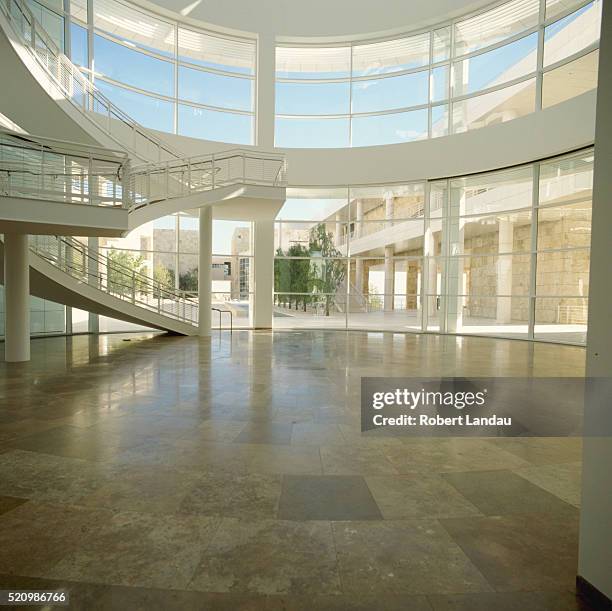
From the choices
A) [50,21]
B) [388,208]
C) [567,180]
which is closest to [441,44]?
[388,208]

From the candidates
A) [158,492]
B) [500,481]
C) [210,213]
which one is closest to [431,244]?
[210,213]

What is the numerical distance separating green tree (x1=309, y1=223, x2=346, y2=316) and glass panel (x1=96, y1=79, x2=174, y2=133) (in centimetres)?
779

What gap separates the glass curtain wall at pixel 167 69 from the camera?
17.3m

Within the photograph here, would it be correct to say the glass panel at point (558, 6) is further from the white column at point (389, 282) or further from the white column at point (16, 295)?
the white column at point (16, 295)

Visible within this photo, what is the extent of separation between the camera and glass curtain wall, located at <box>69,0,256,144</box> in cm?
1731

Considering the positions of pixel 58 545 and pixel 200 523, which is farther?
pixel 200 523

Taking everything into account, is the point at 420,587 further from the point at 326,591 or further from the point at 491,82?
the point at 491,82

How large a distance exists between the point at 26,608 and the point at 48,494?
4.92 ft

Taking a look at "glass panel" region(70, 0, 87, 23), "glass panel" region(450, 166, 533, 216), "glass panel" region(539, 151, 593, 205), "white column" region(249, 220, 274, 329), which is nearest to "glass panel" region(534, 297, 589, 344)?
"glass panel" region(539, 151, 593, 205)

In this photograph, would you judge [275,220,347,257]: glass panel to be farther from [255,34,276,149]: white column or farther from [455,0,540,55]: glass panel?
[455,0,540,55]: glass panel

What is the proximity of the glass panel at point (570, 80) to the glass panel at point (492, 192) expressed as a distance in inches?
96.1

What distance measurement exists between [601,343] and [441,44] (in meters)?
20.7

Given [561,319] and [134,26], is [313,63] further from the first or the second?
[561,319]

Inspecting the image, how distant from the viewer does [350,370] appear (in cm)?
1013
